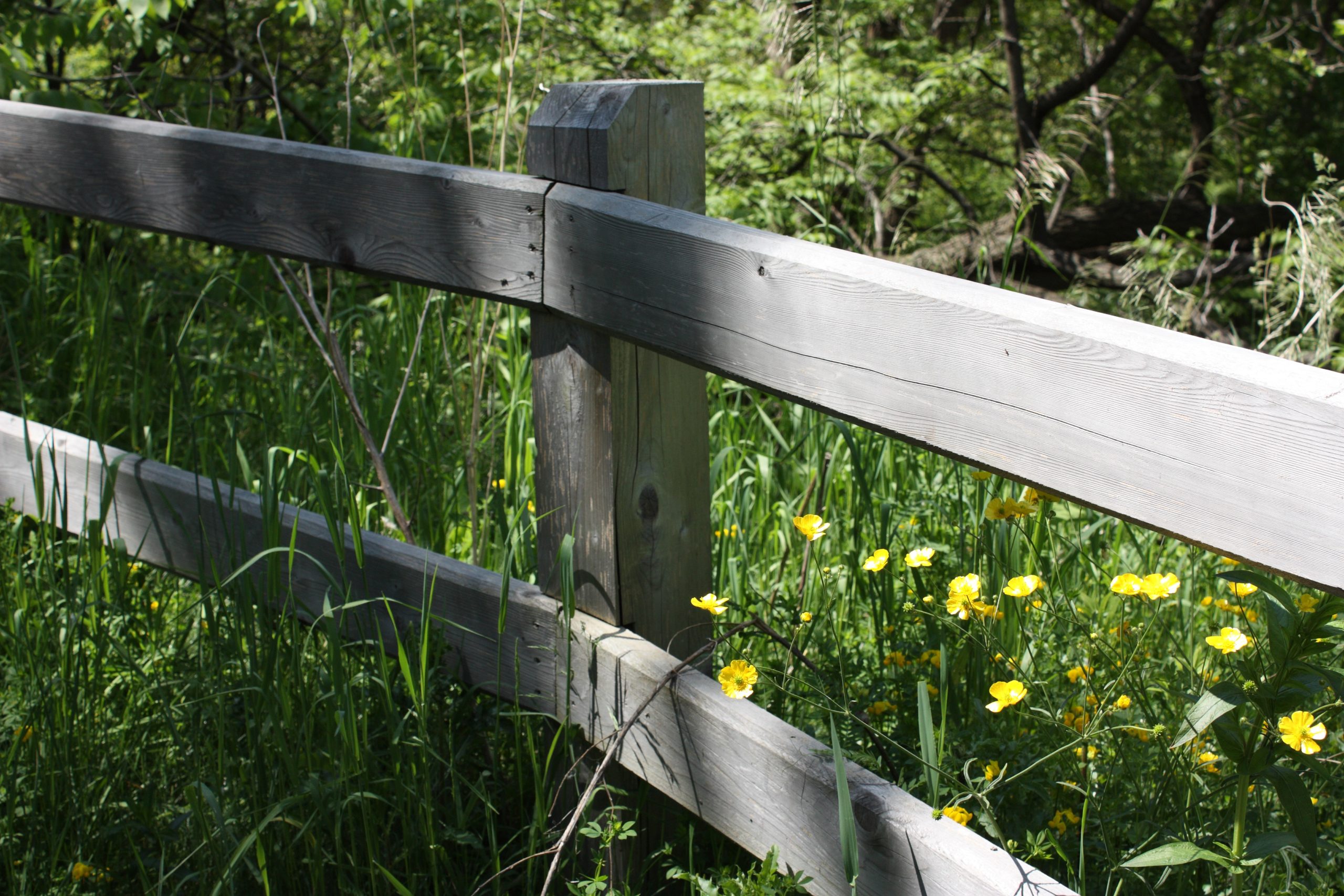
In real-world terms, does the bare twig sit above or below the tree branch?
below

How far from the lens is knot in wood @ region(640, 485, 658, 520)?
157 centimetres

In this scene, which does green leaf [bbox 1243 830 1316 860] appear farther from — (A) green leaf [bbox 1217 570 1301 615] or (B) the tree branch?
(B) the tree branch

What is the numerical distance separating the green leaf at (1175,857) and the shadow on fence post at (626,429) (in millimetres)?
718

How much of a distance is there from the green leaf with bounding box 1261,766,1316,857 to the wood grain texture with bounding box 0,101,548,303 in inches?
42.3

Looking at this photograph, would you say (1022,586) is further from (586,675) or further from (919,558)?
(586,675)

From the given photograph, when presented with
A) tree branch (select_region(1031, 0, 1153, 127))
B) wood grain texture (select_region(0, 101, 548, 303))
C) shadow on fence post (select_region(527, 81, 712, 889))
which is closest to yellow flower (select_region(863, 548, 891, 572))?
shadow on fence post (select_region(527, 81, 712, 889))

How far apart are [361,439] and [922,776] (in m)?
1.71

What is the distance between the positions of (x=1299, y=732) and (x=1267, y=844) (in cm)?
13

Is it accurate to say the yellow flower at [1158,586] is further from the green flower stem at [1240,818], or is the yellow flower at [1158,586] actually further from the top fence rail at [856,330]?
the top fence rail at [856,330]

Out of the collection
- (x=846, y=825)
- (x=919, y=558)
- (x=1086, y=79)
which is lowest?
(x=846, y=825)

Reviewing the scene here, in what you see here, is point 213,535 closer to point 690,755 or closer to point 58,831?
point 58,831

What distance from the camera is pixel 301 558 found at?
196cm

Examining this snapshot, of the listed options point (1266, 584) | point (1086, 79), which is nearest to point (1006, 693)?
point (1266, 584)

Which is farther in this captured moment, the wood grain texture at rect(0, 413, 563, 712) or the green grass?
the wood grain texture at rect(0, 413, 563, 712)
